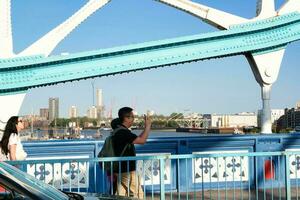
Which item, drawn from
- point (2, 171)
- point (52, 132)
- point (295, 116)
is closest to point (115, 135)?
point (2, 171)

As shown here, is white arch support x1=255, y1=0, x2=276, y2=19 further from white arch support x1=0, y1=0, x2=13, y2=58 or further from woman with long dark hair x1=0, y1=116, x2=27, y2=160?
woman with long dark hair x1=0, y1=116, x2=27, y2=160

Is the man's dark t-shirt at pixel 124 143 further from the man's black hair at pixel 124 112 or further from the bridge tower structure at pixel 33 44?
the bridge tower structure at pixel 33 44

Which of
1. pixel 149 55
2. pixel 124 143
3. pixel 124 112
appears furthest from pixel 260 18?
pixel 124 143

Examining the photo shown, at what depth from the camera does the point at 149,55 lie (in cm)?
1119

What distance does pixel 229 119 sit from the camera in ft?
204

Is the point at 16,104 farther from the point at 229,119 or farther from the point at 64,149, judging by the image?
Answer: the point at 229,119

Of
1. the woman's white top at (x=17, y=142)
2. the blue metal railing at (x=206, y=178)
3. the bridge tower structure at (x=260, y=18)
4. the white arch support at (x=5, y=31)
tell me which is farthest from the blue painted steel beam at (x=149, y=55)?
the woman's white top at (x=17, y=142)

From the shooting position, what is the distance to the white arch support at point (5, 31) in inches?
430

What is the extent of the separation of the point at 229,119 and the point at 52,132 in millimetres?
46327

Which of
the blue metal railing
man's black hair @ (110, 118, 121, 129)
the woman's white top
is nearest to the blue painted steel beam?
the blue metal railing

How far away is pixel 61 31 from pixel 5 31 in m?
1.27

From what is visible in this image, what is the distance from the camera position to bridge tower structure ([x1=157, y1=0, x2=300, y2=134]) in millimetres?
11430

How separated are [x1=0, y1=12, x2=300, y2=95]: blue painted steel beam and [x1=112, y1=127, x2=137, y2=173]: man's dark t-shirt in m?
4.70

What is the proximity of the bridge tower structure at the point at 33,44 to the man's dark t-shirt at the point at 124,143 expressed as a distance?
4.81 m
